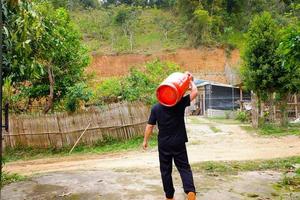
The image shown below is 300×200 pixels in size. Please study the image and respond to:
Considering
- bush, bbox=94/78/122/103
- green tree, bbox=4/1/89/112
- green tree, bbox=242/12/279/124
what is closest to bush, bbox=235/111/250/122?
green tree, bbox=242/12/279/124

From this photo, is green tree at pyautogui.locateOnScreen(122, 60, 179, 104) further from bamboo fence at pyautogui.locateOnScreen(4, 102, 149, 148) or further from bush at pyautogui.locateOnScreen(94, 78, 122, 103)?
bamboo fence at pyautogui.locateOnScreen(4, 102, 149, 148)

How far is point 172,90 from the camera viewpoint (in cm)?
426

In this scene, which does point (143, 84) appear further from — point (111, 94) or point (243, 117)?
point (243, 117)

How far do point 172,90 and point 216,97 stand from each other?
27.3 metres

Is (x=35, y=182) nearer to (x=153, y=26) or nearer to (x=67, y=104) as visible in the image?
(x=67, y=104)

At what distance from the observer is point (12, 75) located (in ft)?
18.2

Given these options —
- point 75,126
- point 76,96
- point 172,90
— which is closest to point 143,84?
point 76,96

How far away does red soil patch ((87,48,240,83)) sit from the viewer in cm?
4516

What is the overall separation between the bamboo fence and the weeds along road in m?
1.27

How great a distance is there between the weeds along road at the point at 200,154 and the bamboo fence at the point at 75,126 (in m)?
1.27

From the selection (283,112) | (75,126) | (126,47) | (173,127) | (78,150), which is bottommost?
(78,150)

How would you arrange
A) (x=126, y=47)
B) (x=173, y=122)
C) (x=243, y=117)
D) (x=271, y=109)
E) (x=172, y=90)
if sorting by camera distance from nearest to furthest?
(x=172, y=90) → (x=173, y=122) → (x=271, y=109) → (x=243, y=117) → (x=126, y=47)

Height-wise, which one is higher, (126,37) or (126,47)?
(126,37)

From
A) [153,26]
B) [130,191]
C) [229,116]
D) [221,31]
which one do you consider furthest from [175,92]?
[153,26]
